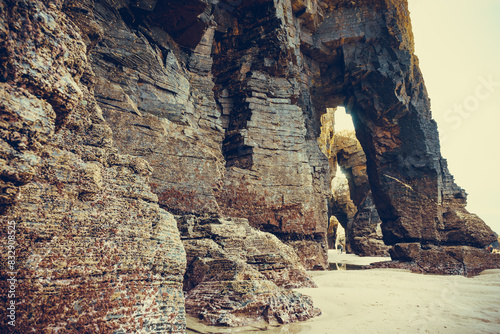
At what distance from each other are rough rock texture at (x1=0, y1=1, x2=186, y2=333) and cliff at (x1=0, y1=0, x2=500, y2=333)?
15mm

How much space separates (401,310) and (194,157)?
18.8 feet

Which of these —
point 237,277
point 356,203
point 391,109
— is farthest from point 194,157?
point 356,203

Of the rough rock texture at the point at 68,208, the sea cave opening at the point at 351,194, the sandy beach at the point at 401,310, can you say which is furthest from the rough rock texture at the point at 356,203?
the rough rock texture at the point at 68,208

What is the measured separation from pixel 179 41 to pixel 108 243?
30.1 ft

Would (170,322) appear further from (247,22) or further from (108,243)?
(247,22)

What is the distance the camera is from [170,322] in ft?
12.0

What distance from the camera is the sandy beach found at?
4.78 meters

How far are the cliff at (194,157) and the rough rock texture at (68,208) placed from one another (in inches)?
0.6

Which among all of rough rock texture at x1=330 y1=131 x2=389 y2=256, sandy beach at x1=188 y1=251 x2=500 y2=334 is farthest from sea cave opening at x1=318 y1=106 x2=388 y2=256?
sandy beach at x1=188 y1=251 x2=500 y2=334

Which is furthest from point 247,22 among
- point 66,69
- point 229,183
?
point 66,69

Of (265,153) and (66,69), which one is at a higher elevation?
(265,153)

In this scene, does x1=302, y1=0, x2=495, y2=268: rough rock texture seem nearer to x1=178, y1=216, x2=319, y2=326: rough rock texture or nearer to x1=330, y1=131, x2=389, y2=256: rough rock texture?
x1=330, y1=131, x2=389, y2=256: rough rock texture

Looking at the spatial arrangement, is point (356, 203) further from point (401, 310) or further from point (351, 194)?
point (401, 310)

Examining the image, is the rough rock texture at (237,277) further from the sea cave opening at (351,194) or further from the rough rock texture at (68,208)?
the sea cave opening at (351,194)
